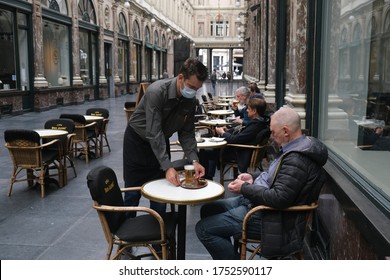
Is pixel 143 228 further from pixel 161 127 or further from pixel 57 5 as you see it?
pixel 57 5

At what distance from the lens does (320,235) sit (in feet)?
11.8

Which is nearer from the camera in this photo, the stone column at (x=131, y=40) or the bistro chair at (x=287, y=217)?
the bistro chair at (x=287, y=217)

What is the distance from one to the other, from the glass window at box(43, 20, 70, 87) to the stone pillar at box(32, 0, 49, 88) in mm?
900

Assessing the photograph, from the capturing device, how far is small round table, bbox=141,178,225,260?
284 centimetres

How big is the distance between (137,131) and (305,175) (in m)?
1.42

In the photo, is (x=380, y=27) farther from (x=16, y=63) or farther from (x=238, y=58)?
(x=238, y=58)

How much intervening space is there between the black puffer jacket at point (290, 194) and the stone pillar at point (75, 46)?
56.5ft

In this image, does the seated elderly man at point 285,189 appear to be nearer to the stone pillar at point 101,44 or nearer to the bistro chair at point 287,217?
the bistro chair at point 287,217

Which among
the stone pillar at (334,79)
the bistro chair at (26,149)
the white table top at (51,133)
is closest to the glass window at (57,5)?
the white table top at (51,133)

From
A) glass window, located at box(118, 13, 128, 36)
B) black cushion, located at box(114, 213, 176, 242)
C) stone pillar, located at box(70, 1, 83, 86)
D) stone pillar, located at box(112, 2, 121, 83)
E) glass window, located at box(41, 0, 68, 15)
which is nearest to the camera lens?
black cushion, located at box(114, 213, 176, 242)

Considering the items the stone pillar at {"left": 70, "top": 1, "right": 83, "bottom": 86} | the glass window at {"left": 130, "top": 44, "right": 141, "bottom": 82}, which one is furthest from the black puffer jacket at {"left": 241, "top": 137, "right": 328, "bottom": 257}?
the glass window at {"left": 130, "top": 44, "right": 141, "bottom": 82}

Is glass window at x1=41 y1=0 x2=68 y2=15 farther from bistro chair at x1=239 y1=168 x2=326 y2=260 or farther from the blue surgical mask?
bistro chair at x1=239 y1=168 x2=326 y2=260

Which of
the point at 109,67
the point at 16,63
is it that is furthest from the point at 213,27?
the point at 16,63

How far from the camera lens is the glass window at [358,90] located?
2.88 meters
